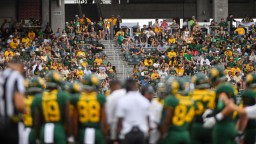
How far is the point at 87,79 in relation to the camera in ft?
44.9

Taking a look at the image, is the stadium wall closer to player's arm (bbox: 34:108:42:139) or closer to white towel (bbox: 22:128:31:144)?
white towel (bbox: 22:128:31:144)

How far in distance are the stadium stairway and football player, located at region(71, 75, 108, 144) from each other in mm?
20738

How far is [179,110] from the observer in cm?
1334

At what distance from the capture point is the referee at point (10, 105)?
1119 cm

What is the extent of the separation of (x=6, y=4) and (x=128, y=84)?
118ft

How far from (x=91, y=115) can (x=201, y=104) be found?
2.37 m

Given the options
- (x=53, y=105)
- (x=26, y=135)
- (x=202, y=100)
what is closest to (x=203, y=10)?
(x=202, y=100)

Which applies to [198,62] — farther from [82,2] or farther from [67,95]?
[67,95]

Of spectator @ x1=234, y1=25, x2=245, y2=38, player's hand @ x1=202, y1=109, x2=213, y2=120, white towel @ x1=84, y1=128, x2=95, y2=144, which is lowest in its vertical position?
white towel @ x1=84, y1=128, x2=95, y2=144

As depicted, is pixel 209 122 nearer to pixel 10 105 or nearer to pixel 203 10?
pixel 10 105

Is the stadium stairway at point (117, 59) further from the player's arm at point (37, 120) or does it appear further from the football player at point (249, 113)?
the player's arm at point (37, 120)

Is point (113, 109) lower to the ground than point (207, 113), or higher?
higher

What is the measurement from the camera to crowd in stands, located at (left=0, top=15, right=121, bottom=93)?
32875 mm

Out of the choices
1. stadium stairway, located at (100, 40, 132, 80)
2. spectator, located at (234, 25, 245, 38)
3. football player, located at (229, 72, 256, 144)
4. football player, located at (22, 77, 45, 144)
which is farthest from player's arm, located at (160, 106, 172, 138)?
spectator, located at (234, 25, 245, 38)
